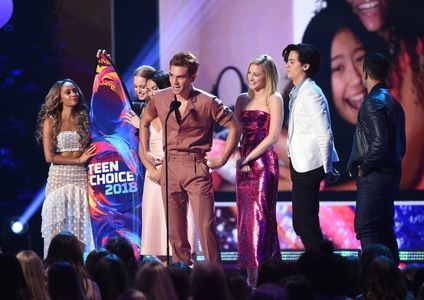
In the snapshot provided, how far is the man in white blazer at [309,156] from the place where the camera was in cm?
693

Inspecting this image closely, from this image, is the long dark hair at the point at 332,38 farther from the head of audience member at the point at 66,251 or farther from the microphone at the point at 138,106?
the head of audience member at the point at 66,251

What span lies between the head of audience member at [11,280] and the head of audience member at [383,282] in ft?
5.08

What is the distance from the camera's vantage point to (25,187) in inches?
385

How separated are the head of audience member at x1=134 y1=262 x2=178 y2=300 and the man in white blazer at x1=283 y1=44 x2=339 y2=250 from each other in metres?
2.63

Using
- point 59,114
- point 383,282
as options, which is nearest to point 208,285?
point 383,282

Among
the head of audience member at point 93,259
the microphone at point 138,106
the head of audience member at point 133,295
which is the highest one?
the microphone at point 138,106

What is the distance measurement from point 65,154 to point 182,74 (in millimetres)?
1536

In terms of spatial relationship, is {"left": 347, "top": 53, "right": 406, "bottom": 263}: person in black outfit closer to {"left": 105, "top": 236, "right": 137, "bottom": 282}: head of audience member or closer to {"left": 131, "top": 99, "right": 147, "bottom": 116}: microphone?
{"left": 105, "top": 236, "right": 137, "bottom": 282}: head of audience member

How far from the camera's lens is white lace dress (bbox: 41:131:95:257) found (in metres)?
7.84

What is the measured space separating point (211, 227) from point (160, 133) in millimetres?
1052

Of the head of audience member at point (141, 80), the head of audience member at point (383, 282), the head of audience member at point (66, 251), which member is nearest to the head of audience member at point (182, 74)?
the head of audience member at point (141, 80)

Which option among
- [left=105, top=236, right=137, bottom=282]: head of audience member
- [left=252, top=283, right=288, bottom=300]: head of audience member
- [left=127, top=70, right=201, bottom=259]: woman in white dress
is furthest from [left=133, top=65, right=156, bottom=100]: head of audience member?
[left=252, top=283, right=288, bottom=300]: head of audience member

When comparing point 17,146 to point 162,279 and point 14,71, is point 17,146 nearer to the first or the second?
point 14,71

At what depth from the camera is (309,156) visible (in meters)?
6.95
